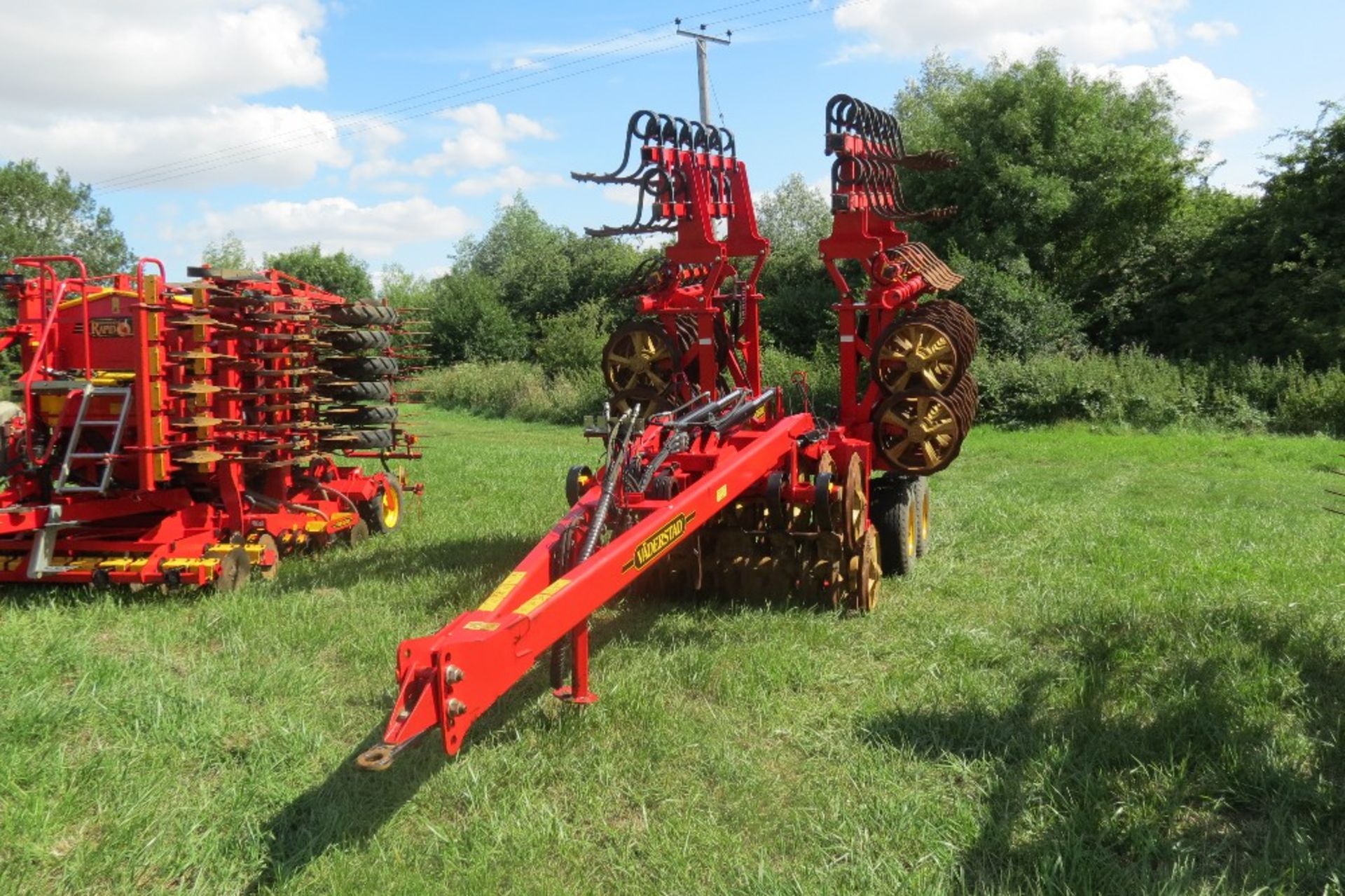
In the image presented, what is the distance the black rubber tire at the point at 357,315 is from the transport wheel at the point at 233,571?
2.24 m

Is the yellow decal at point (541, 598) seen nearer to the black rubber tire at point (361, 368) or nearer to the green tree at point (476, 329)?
the black rubber tire at point (361, 368)

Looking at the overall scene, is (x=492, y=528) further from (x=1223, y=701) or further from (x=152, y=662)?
(x=1223, y=701)

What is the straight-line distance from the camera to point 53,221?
47.3 meters

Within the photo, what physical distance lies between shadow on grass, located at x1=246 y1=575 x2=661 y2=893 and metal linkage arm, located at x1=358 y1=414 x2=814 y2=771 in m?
0.39

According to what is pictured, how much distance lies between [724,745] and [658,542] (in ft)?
2.97

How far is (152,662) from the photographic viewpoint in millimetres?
5531

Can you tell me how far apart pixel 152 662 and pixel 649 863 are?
329 cm

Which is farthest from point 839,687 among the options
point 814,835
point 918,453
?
point 918,453

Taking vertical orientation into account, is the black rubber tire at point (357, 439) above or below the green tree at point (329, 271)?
below

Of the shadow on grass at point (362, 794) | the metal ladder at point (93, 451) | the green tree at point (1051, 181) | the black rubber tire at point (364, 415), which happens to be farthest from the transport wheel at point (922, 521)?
the green tree at point (1051, 181)

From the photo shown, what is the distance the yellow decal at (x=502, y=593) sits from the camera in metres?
3.92

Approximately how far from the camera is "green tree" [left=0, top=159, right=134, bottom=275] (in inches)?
1794

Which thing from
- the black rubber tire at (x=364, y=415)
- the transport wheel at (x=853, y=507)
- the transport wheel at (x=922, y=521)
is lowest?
the transport wheel at (x=922, y=521)

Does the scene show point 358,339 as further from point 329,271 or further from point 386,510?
point 329,271
